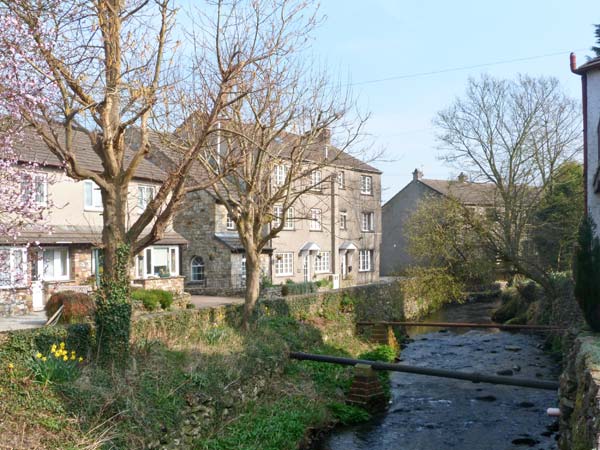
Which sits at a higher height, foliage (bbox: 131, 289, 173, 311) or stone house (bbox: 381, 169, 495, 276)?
stone house (bbox: 381, 169, 495, 276)

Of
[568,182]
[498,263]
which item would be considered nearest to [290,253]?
[498,263]

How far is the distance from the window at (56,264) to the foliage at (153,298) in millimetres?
3671

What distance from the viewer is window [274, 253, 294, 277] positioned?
37.4 meters

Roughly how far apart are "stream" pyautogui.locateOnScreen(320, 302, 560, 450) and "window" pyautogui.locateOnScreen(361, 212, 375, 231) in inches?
883

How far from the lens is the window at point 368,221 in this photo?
46250mm

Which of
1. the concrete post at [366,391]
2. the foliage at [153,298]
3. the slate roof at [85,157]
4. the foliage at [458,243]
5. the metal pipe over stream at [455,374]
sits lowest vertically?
the concrete post at [366,391]

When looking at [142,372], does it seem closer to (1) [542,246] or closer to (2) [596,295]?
(2) [596,295]

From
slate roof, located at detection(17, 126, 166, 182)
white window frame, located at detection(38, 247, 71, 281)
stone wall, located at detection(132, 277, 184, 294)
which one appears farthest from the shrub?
stone wall, located at detection(132, 277, 184, 294)

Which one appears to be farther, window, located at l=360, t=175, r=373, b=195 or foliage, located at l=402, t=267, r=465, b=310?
A: window, located at l=360, t=175, r=373, b=195

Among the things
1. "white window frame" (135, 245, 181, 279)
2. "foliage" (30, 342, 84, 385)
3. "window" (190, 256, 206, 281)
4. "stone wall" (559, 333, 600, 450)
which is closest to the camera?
"stone wall" (559, 333, 600, 450)

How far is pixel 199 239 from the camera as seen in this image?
3388 centimetres

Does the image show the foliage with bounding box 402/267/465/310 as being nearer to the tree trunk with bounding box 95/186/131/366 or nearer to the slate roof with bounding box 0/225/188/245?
the slate roof with bounding box 0/225/188/245

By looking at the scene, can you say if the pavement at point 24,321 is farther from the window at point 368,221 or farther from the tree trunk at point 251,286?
the window at point 368,221

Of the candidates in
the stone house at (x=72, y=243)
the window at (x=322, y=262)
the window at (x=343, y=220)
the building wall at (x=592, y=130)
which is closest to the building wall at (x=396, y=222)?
the window at (x=343, y=220)
